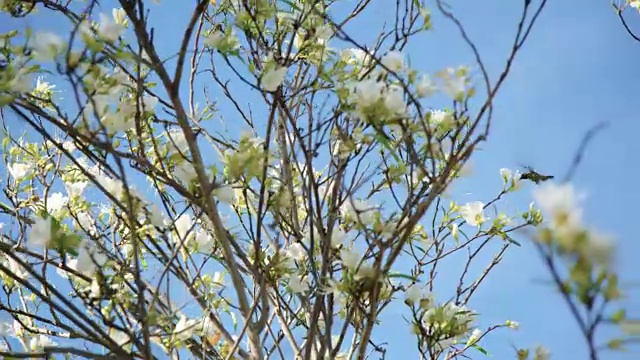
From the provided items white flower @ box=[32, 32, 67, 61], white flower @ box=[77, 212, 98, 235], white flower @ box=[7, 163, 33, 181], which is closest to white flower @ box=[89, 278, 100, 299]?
white flower @ box=[32, 32, 67, 61]

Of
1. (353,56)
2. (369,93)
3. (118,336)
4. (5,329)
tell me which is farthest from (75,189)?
(369,93)

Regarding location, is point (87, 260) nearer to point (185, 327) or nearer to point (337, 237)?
point (185, 327)

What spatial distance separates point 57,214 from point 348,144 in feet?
2.31

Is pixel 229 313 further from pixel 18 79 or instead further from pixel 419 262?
pixel 18 79

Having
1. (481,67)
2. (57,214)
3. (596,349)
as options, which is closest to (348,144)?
(481,67)

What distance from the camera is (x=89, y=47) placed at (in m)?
1.31

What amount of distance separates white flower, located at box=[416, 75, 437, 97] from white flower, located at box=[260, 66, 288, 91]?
0.92 ft

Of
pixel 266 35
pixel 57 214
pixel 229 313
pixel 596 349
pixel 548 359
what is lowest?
pixel 596 349

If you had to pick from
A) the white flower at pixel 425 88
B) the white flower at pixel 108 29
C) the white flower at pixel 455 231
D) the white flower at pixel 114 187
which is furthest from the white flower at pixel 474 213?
the white flower at pixel 108 29

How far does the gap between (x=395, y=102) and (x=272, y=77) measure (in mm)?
324

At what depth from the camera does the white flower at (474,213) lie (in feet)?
6.41

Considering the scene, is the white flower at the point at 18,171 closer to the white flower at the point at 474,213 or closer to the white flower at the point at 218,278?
the white flower at the point at 218,278

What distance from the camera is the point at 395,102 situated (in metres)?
1.32

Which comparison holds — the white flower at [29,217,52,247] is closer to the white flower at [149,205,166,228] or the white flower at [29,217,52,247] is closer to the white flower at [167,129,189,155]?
the white flower at [149,205,166,228]
